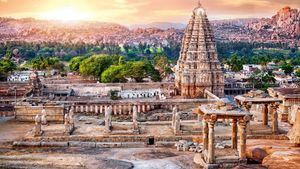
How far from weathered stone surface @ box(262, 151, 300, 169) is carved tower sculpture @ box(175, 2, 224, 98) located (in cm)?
2439

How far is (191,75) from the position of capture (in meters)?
A: 43.1

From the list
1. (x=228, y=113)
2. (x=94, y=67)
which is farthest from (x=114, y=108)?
(x=94, y=67)

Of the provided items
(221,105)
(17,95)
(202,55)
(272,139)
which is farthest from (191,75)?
(221,105)

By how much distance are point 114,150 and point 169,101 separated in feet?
53.2

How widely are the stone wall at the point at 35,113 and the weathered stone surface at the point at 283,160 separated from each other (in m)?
15.3

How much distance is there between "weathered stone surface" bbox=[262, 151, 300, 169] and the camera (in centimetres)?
1738

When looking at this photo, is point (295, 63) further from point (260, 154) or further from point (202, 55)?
point (260, 154)

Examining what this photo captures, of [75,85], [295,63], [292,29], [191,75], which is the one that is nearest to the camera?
[191,75]

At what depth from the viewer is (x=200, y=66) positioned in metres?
43.0

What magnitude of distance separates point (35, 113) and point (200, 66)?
1723 centimetres

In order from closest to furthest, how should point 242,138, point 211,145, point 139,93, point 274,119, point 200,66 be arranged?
point 211,145, point 242,138, point 274,119, point 200,66, point 139,93

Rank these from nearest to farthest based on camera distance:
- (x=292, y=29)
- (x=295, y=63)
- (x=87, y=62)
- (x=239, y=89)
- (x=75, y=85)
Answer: (x=75, y=85) < (x=239, y=89) < (x=87, y=62) < (x=295, y=63) < (x=292, y=29)

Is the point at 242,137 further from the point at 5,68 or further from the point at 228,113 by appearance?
the point at 5,68

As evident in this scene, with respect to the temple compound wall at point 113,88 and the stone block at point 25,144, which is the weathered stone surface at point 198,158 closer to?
the stone block at point 25,144
